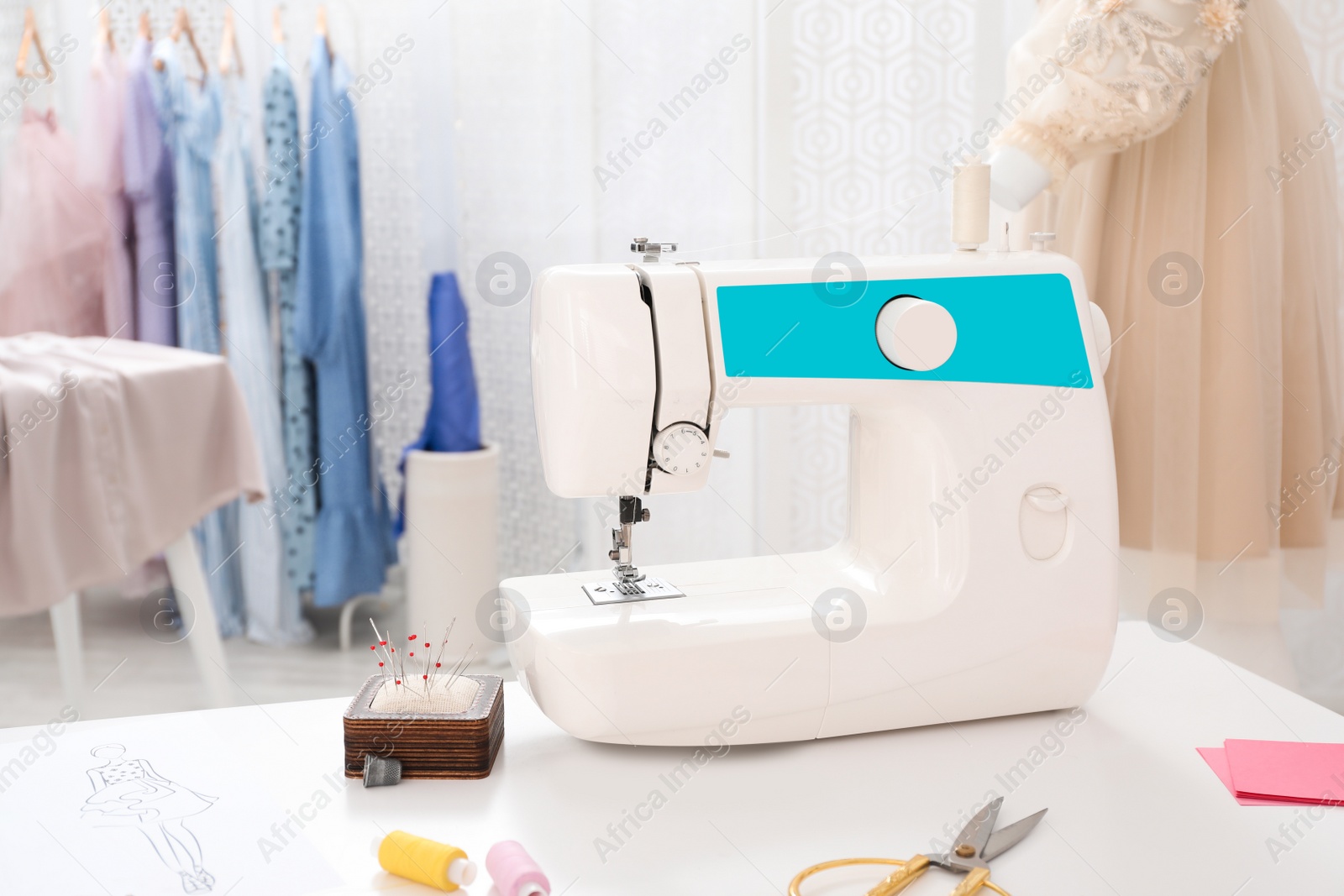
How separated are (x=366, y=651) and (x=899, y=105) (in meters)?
2.04

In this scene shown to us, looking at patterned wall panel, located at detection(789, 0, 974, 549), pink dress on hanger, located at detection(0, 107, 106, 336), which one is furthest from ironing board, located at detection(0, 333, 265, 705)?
patterned wall panel, located at detection(789, 0, 974, 549)

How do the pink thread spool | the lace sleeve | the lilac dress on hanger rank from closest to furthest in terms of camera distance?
1. the pink thread spool
2. the lace sleeve
3. the lilac dress on hanger

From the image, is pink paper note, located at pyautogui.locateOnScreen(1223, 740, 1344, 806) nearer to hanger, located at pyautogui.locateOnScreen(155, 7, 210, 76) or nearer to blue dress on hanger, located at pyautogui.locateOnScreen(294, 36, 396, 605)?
blue dress on hanger, located at pyautogui.locateOnScreen(294, 36, 396, 605)

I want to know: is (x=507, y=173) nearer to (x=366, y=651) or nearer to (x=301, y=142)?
(x=301, y=142)

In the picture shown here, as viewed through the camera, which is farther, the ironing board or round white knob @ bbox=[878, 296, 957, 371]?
the ironing board

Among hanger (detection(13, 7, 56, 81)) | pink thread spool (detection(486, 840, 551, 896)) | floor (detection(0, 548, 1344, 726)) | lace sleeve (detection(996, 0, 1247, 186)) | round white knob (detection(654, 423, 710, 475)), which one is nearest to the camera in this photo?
pink thread spool (detection(486, 840, 551, 896))

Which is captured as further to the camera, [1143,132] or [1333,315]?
[1333,315]

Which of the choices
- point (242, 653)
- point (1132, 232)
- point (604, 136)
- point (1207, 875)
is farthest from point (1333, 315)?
point (242, 653)

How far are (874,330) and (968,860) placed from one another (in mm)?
442

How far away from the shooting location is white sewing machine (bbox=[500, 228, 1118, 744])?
884 millimetres

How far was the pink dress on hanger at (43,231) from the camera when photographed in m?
2.82

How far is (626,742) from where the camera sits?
879 millimetres

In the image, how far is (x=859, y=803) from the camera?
82cm

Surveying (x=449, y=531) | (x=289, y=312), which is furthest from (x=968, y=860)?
(x=289, y=312)
